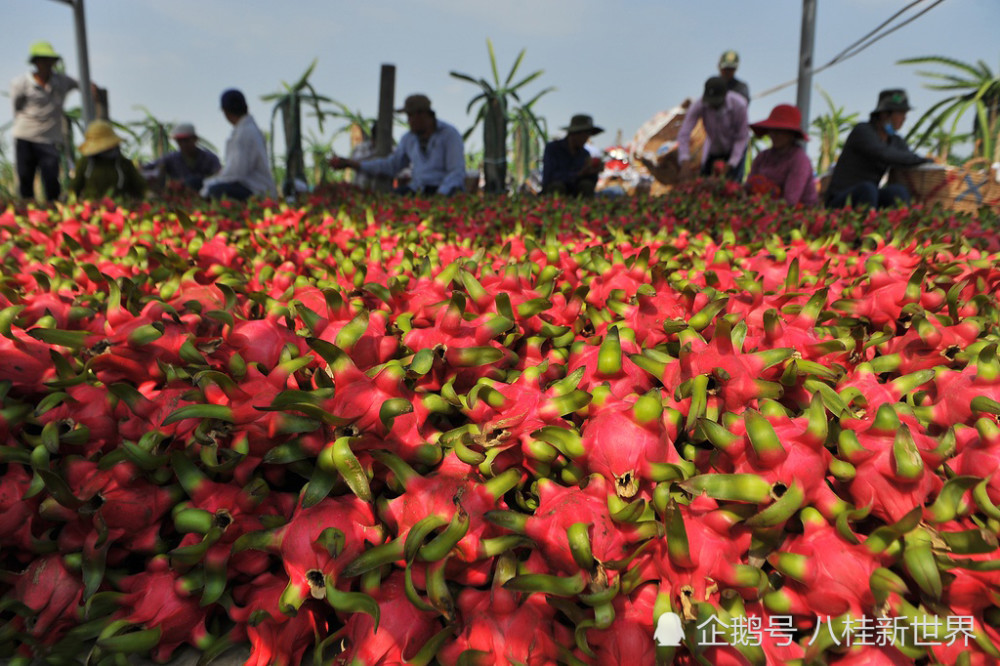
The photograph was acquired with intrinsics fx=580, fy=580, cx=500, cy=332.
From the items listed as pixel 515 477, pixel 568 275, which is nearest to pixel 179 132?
pixel 568 275

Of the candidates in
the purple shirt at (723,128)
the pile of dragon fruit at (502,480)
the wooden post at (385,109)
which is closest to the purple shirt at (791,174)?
the purple shirt at (723,128)

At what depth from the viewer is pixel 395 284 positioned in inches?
54.5


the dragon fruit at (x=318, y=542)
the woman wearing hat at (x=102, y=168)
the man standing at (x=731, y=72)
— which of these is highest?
the man standing at (x=731, y=72)

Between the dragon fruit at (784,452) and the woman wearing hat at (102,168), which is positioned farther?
the woman wearing hat at (102,168)

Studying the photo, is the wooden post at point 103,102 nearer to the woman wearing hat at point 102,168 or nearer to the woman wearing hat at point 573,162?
the woman wearing hat at point 102,168

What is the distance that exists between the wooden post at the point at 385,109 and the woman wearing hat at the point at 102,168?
343cm

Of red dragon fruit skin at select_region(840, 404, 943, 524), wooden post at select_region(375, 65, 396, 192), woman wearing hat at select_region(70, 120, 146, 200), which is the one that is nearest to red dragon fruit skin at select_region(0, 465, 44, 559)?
red dragon fruit skin at select_region(840, 404, 943, 524)

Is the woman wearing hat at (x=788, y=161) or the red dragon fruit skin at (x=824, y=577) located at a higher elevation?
the woman wearing hat at (x=788, y=161)

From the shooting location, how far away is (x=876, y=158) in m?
5.98

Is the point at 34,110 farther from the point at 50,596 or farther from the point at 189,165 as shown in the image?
the point at 50,596

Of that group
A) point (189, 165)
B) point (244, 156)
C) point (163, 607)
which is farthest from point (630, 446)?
point (189, 165)

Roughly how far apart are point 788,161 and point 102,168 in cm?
689

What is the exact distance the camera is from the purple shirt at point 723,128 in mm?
7371

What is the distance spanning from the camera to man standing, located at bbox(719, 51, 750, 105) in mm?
8117
